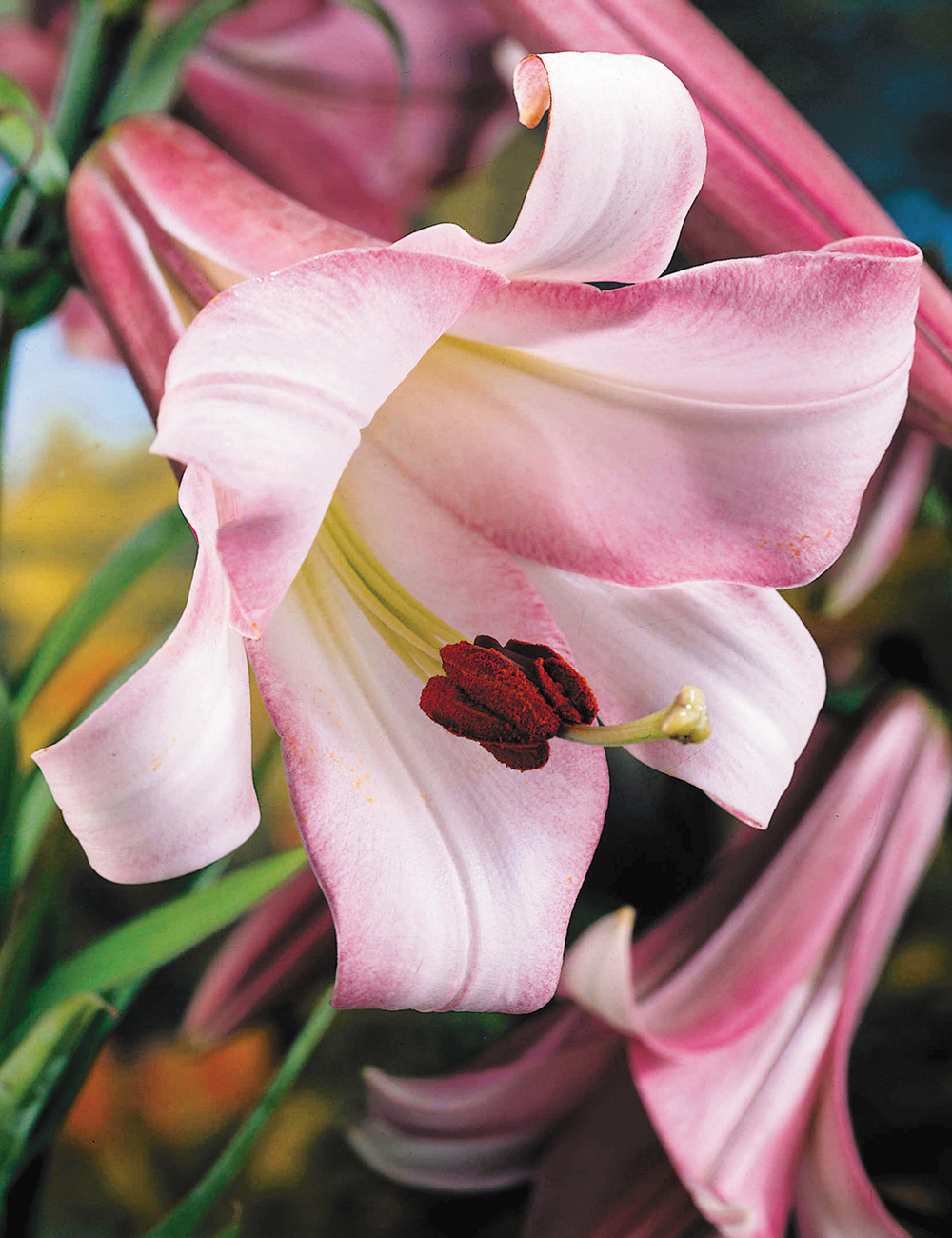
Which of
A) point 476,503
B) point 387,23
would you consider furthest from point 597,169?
point 387,23

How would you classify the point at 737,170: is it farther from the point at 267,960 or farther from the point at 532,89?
the point at 267,960

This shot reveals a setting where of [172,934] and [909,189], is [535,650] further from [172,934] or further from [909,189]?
[909,189]

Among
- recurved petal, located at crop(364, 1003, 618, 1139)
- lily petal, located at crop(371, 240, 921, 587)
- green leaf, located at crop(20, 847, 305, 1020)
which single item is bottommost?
recurved petal, located at crop(364, 1003, 618, 1139)

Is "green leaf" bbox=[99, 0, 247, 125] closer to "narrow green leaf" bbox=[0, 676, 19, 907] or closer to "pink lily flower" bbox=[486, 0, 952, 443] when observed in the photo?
"pink lily flower" bbox=[486, 0, 952, 443]

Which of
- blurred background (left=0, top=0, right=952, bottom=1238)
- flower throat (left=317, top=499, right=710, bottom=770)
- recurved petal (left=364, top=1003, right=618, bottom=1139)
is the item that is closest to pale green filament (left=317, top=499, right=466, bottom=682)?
flower throat (left=317, top=499, right=710, bottom=770)

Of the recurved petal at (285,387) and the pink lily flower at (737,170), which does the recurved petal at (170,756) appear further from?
the pink lily flower at (737,170)
